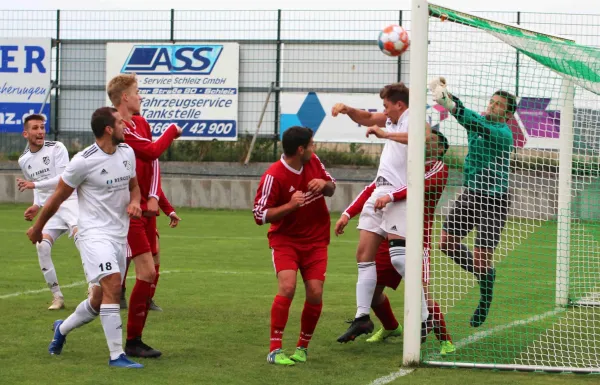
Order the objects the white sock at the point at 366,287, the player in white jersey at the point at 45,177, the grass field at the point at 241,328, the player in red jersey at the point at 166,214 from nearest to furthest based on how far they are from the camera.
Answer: the grass field at the point at 241,328
the white sock at the point at 366,287
the player in red jersey at the point at 166,214
the player in white jersey at the point at 45,177

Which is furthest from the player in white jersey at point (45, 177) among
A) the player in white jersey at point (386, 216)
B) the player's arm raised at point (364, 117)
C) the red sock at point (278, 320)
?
the red sock at point (278, 320)

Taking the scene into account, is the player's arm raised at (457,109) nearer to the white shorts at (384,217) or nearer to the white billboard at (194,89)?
the white shorts at (384,217)

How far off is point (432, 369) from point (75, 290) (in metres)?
5.38

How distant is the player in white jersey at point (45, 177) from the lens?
400 inches

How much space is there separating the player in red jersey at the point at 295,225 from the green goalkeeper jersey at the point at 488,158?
54.8 inches

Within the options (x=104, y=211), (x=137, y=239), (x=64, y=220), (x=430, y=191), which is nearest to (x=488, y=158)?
(x=430, y=191)

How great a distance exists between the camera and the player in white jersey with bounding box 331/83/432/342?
25.8 ft

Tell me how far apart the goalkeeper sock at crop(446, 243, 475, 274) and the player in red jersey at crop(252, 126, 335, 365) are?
159cm

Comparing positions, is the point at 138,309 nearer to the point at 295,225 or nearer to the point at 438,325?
the point at 295,225

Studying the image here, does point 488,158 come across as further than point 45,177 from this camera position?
No

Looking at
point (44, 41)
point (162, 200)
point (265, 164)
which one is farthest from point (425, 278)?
point (44, 41)

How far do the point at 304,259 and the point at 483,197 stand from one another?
6.38 feet

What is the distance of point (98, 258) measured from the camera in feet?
22.8

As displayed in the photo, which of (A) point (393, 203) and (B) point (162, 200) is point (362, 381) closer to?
(A) point (393, 203)
